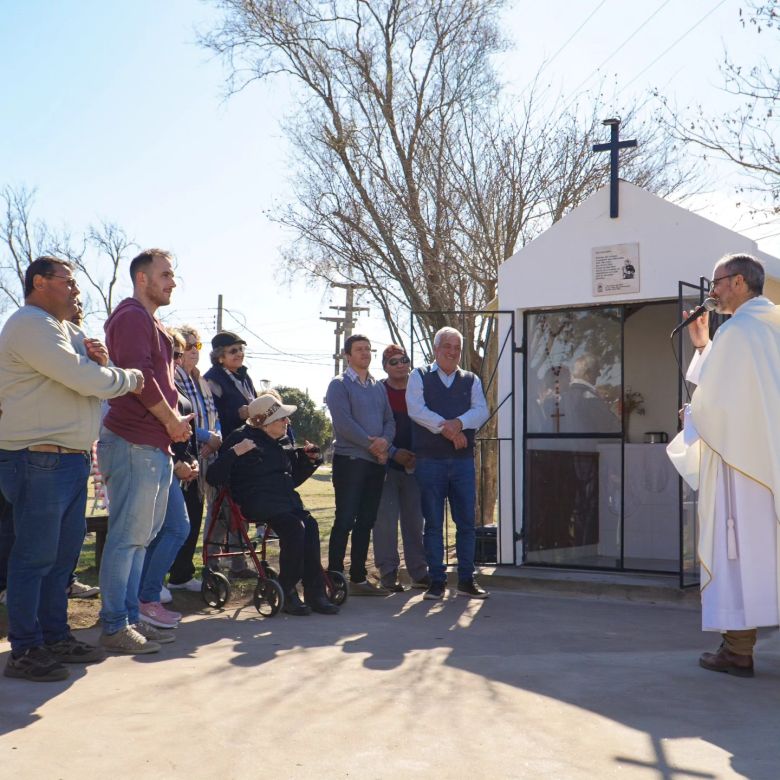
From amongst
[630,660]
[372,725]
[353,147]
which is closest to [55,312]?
[372,725]

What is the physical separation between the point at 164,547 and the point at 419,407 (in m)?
2.65

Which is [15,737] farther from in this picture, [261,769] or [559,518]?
[559,518]

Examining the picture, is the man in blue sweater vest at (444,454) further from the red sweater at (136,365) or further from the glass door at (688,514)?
the red sweater at (136,365)

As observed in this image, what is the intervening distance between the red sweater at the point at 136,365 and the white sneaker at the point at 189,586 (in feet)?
7.60

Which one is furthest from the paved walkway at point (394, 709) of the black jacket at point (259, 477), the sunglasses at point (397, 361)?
the sunglasses at point (397, 361)

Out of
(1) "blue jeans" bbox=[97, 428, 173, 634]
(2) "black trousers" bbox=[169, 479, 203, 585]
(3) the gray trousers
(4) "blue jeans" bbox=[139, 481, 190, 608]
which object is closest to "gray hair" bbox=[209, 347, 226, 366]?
(2) "black trousers" bbox=[169, 479, 203, 585]

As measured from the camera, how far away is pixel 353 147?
53.9 ft

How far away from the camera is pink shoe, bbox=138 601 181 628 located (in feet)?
21.3

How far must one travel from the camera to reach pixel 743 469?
18.7 feet

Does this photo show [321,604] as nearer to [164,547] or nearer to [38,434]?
[164,547]

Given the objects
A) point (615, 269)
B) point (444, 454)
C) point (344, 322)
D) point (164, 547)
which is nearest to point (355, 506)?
point (444, 454)

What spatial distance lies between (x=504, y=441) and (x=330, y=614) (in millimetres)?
3137

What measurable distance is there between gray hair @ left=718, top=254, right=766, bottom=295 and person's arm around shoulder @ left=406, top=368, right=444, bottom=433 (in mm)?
3024

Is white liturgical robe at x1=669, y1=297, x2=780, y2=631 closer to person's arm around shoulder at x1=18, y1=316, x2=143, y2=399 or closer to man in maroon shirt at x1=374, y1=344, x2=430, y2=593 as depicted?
person's arm around shoulder at x1=18, y1=316, x2=143, y2=399
